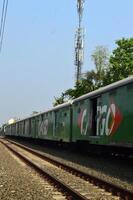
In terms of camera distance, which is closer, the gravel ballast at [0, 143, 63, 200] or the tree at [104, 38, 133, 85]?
the gravel ballast at [0, 143, 63, 200]

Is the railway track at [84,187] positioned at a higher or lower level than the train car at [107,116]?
lower

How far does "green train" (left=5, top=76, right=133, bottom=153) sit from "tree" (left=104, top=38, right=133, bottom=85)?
2586 cm

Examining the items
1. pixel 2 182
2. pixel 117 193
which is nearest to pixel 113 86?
pixel 2 182

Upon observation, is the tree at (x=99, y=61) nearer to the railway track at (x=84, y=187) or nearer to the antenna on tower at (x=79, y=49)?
the antenna on tower at (x=79, y=49)

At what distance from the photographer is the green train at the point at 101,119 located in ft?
60.7

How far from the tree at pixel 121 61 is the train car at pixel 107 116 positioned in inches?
1375

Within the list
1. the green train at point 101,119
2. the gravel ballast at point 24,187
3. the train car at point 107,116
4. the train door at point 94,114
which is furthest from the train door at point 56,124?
the gravel ballast at point 24,187

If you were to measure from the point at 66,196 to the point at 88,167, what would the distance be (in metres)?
8.39

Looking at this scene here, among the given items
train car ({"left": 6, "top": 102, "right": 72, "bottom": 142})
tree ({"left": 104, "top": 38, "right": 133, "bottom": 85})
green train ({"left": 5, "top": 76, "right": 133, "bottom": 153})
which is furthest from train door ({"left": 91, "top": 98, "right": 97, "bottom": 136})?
tree ({"left": 104, "top": 38, "right": 133, "bottom": 85})

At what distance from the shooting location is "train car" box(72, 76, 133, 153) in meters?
18.3

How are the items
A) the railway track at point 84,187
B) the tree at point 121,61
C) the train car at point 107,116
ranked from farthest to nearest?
the tree at point 121,61, the train car at point 107,116, the railway track at point 84,187

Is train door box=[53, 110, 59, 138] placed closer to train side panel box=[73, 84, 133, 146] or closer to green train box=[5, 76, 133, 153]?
green train box=[5, 76, 133, 153]

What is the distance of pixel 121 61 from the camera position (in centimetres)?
6412

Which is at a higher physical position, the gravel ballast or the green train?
the green train
